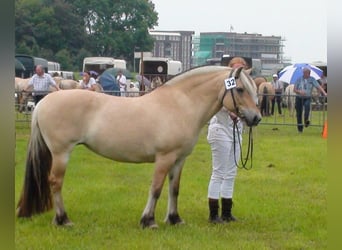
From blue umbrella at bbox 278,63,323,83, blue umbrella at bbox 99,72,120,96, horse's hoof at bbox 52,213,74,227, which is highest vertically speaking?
blue umbrella at bbox 278,63,323,83

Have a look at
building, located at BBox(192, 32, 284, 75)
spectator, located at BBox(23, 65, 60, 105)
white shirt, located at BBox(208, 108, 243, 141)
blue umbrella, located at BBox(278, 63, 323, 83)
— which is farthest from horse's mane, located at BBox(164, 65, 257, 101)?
building, located at BBox(192, 32, 284, 75)

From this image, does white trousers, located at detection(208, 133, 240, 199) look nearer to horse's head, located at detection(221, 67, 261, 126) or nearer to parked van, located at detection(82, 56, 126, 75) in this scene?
horse's head, located at detection(221, 67, 261, 126)

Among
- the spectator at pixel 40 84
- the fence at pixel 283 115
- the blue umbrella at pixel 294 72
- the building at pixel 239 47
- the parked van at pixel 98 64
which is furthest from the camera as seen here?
the parked van at pixel 98 64

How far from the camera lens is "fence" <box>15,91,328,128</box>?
16.5m

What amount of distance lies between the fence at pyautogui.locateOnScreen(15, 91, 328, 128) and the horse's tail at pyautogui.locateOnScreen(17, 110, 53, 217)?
980 cm

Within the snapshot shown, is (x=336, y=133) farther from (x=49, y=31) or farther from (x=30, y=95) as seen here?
(x=49, y=31)

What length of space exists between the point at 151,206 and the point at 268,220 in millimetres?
1457

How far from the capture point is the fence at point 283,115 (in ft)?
54.0

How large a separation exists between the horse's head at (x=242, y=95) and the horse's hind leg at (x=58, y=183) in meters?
1.82

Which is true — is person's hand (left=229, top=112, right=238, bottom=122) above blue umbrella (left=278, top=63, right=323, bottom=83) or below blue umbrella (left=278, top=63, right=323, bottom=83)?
below

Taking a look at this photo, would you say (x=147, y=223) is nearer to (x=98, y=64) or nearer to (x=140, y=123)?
(x=140, y=123)

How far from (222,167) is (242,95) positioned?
2.86ft

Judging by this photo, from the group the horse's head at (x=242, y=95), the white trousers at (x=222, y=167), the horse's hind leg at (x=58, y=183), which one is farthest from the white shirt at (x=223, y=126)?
the horse's hind leg at (x=58, y=183)

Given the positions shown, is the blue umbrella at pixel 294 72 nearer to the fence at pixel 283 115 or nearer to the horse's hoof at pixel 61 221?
the fence at pixel 283 115
